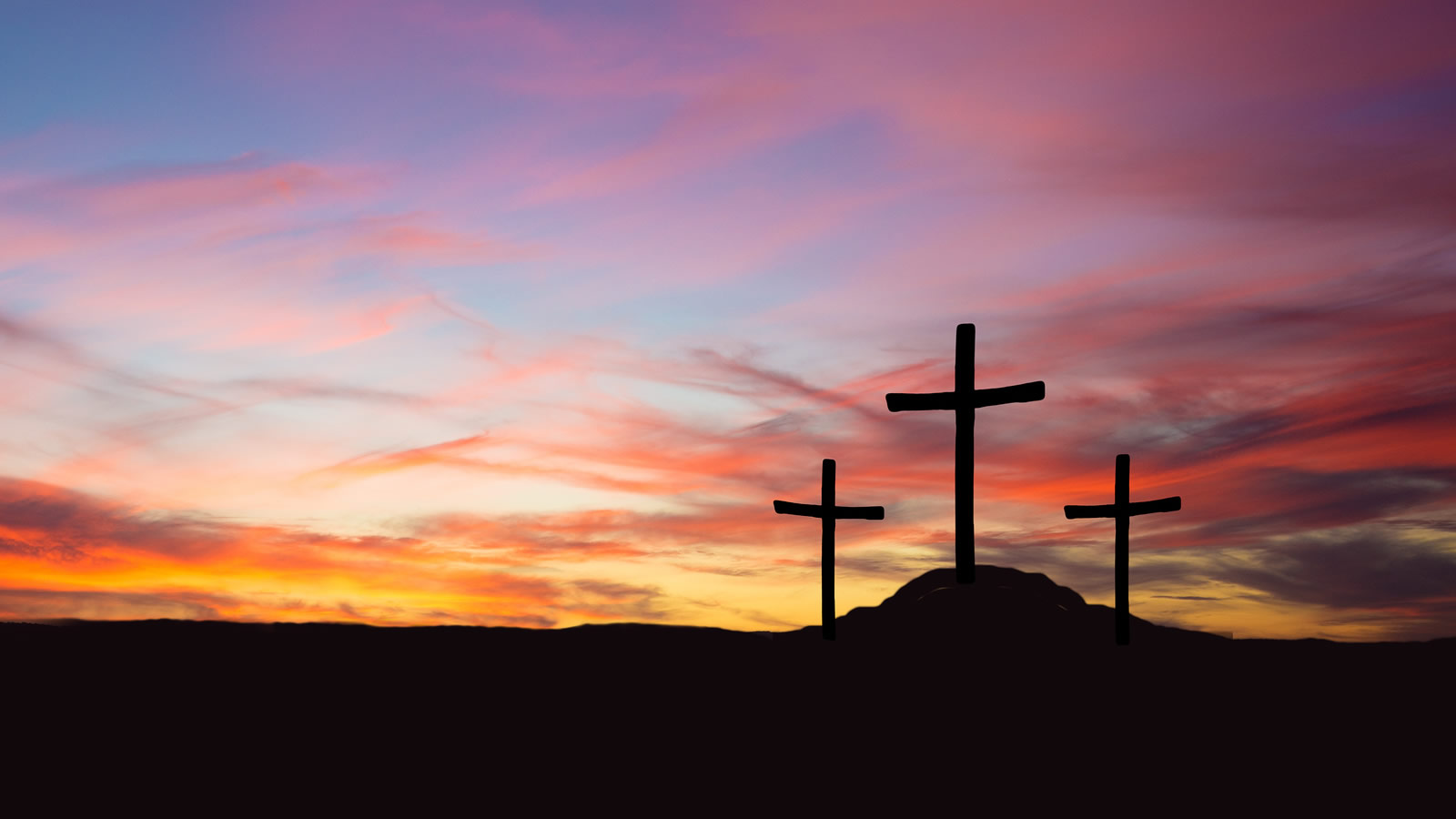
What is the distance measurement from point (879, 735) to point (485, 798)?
709cm

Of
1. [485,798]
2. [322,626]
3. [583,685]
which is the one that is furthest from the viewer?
[322,626]

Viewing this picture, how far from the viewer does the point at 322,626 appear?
4297cm

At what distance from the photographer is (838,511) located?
32.1 m

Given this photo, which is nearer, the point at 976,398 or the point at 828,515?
the point at 976,398

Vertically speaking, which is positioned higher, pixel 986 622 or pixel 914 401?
pixel 914 401

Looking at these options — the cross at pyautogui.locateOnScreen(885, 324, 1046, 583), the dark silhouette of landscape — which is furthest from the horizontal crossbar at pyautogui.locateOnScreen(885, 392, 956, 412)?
the dark silhouette of landscape

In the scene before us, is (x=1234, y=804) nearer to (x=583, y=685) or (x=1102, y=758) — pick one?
(x=1102, y=758)

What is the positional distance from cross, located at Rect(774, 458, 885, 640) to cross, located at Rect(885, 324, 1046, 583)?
6579 millimetres

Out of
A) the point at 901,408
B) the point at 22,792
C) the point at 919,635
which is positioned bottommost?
the point at 22,792

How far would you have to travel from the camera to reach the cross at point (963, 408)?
25109 millimetres

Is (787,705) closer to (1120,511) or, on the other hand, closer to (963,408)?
(963,408)

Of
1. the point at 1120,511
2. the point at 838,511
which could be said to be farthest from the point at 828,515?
the point at 1120,511

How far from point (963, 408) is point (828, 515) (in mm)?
7689

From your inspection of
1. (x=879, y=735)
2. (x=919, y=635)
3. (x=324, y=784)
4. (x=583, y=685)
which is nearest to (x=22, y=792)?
(x=324, y=784)
